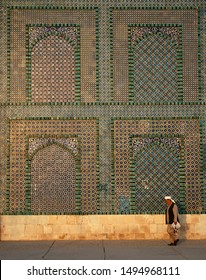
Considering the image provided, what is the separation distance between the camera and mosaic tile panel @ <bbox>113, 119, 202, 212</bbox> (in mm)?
8477

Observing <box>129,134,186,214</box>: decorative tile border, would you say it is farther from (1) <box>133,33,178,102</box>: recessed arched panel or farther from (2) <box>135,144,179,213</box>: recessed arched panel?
(1) <box>133,33,178,102</box>: recessed arched panel

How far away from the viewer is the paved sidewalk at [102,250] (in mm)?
6855

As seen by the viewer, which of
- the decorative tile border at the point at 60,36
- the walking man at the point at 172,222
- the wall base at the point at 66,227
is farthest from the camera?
the decorative tile border at the point at 60,36

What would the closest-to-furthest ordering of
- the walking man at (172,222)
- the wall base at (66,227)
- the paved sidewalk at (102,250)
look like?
the paved sidewalk at (102,250) → the walking man at (172,222) → the wall base at (66,227)

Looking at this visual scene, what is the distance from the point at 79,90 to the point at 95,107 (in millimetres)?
480

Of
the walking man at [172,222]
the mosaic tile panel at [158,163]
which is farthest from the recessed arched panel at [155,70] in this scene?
the walking man at [172,222]

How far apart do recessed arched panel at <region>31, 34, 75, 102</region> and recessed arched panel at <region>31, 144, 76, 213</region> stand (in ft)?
3.49

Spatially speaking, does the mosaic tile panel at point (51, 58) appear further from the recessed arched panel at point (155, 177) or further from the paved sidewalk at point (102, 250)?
the paved sidewalk at point (102, 250)

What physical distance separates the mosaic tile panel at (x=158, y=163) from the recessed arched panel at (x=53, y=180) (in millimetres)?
915

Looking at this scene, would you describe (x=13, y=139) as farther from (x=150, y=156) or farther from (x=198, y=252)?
(x=198, y=252)

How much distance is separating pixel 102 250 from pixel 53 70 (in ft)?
12.3

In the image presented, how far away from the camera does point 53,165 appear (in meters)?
8.48

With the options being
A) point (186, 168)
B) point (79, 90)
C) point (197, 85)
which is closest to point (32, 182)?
point (79, 90)

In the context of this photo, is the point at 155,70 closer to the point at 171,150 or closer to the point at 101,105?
the point at 101,105
